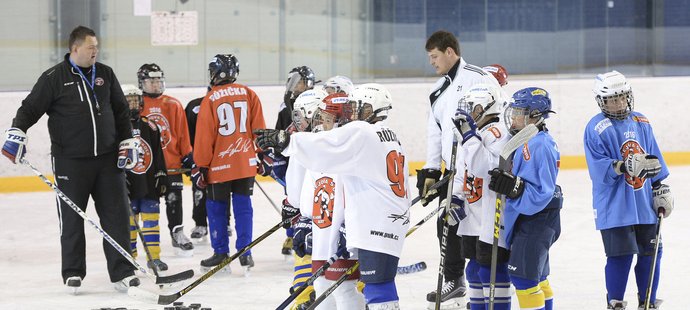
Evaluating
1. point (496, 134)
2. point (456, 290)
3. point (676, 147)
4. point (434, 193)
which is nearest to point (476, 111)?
point (496, 134)

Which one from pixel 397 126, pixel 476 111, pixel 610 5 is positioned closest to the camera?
pixel 476 111

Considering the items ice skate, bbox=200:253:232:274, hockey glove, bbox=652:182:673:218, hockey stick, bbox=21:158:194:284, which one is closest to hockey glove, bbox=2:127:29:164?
hockey stick, bbox=21:158:194:284

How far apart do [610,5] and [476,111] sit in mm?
7019

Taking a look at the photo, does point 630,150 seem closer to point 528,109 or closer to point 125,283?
point 528,109

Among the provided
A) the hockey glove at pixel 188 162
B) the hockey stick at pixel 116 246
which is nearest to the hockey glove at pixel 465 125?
the hockey stick at pixel 116 246

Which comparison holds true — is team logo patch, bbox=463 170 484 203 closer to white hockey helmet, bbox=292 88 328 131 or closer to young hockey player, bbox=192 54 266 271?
white hockey helmet, bbox=292 88 328 131

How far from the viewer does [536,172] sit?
421 cm

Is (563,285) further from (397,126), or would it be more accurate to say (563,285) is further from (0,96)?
(0,96)

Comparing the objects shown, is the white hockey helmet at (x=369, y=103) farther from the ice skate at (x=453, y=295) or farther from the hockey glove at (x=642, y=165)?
the ice skate at (x=453, y=295)

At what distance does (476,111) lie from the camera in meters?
4.54

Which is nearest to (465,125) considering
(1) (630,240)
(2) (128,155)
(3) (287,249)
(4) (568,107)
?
(1) (630,240)

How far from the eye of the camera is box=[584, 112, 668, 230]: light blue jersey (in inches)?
186

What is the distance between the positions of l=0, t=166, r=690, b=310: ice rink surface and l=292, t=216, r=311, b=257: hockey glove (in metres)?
0.90

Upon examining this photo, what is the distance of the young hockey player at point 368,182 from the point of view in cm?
399
